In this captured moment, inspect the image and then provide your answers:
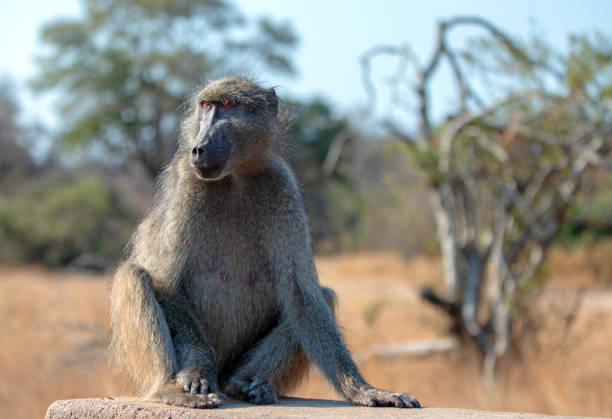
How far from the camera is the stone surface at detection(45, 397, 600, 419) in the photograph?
2.31 metres

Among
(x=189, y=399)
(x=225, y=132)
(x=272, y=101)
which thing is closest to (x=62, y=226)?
(x=272, y=101)

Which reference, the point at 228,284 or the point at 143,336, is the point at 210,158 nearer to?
the point at 228,284

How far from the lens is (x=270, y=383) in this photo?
271cm

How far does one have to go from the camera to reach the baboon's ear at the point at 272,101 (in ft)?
10.7

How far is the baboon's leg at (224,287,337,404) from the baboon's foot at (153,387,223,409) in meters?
0.17

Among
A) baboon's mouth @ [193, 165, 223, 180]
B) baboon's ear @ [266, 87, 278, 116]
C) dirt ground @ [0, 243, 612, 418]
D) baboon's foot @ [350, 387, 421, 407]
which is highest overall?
baboon's ear @ [266, 87, 278, 116]

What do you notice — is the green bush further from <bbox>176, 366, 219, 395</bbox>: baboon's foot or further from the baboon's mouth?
<bbox>176, 366, 219, 395</bbox>: baboon's foot

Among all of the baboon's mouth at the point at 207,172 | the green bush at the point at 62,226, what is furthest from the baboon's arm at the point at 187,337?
the green bush at the point at 62,226

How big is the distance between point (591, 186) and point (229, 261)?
15.7ft

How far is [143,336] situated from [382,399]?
1.01 m

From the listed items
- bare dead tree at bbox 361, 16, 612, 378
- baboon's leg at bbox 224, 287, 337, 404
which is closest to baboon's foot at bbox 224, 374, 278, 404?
baboon's leg at bbox 224, 287, 337, 404

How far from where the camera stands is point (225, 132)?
294 centimetres

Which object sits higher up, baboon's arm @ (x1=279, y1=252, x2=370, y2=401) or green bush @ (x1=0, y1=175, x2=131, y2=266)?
baboon's arm @ (x1=279, y1=252, x2=370, y2=401)

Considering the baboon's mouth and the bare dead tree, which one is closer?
the baboon's mouth
